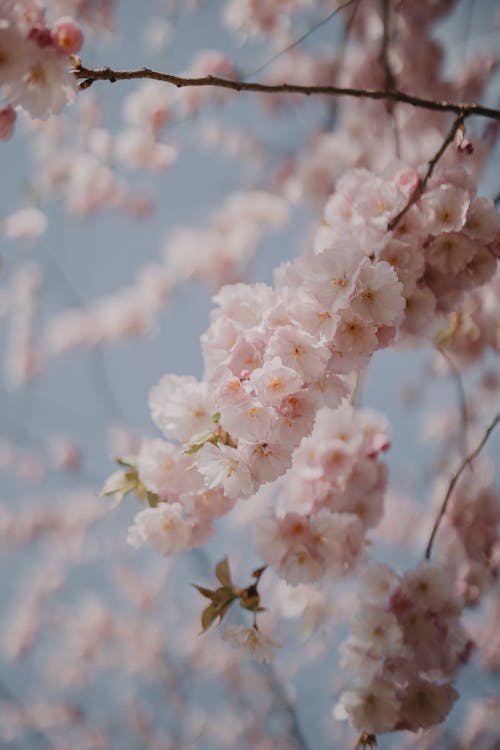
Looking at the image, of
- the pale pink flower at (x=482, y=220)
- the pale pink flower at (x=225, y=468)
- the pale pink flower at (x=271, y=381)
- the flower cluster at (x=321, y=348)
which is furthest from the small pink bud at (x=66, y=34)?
the pale pink flower at (x=482, y=220)

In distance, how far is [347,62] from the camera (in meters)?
3.68

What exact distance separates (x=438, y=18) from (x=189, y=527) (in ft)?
10.7

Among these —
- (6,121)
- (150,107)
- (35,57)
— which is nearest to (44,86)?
(35,57)

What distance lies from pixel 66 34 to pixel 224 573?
1280mm

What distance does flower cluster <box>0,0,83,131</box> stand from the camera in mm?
879

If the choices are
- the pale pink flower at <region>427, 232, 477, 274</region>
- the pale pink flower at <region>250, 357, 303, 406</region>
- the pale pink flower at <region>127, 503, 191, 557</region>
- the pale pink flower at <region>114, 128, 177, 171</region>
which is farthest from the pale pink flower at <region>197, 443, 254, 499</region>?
the pale pink flower at <region>114, 128, 177, 171</region>

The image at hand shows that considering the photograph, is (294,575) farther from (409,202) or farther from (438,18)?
(438,18)

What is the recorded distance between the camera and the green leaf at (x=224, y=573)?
1374 mm

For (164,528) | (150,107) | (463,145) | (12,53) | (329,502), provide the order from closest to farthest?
(12,53), (463,145), (164,528), (329,502), (150,107)

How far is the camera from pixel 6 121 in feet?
3.52

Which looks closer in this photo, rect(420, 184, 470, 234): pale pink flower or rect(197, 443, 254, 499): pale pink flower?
rect(197, 443, 254, 499): pale pink flower

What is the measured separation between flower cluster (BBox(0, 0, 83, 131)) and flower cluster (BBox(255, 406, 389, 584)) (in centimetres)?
115

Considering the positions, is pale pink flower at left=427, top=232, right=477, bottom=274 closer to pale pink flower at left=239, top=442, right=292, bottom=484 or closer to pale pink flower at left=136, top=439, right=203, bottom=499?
pale pink flower at left=239, top=442, right=292, bottom=484

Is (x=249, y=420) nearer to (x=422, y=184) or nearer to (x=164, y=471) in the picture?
(x=164, y=471)
